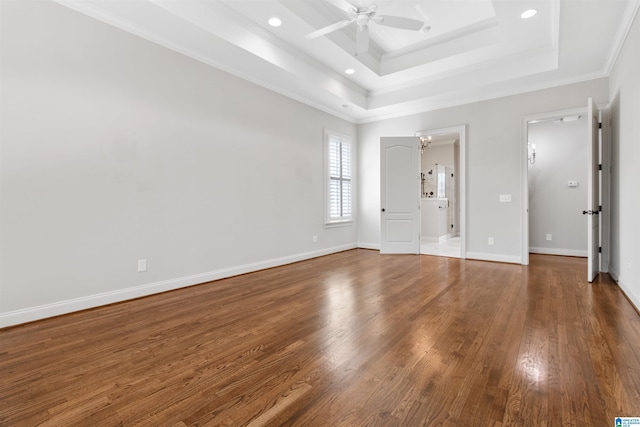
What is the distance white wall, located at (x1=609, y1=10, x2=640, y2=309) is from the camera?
300 centimetres

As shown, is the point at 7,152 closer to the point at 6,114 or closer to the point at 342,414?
the point at 6,114

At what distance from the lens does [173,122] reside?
3732 millimetres

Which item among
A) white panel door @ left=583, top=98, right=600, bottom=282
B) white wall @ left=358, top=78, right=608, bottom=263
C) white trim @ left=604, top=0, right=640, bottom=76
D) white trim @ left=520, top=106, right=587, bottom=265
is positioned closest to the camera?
white trim @ left=604, top=0, right=640, bottom=76

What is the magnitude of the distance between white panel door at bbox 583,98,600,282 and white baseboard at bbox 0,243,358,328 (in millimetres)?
4339

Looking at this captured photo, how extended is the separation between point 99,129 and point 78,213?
0.87m

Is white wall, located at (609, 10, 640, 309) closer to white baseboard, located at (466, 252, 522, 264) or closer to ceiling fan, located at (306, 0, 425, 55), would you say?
white baseboard, located at (466, 252, 522, 264)

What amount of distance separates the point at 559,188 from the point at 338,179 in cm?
438

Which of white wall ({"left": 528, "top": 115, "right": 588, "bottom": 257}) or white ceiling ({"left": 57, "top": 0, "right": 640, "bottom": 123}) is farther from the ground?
white ceiling ({"left": 57, "top": 0, "right": 640, "bottom": 123})

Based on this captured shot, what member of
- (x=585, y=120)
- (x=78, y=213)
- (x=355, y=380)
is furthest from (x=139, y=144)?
(x=585, y=120)

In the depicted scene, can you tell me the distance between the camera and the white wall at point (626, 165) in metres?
3.00

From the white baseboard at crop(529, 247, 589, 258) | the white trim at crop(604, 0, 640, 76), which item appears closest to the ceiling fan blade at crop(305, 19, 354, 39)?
the white trim at crop(604, 0, 640, 76)

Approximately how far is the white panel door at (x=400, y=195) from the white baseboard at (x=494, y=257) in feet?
3.40

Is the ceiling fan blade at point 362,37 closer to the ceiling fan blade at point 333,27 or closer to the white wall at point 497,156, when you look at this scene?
the ceiling fan blade at point 333,27

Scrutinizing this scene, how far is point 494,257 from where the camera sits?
17.9ft
